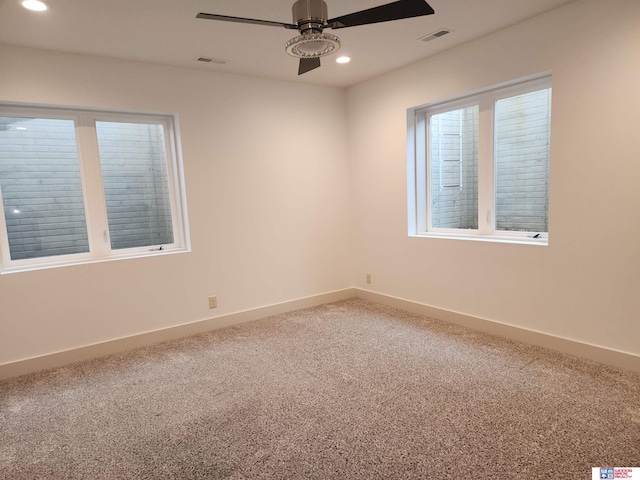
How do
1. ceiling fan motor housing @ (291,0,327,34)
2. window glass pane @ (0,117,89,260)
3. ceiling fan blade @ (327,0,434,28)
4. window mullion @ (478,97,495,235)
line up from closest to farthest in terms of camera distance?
ceiling fan blade @ (327,0,434,28)
ceiling fan motor housing @ (291,0,327,34)
window glass pane @ (0,117,89,260)
window mullion @ (478,97,495,235)

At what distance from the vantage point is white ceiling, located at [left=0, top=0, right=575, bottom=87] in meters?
2.42

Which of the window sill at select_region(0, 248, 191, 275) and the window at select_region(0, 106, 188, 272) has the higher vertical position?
the window at select_region(0, 106, 188, 272)

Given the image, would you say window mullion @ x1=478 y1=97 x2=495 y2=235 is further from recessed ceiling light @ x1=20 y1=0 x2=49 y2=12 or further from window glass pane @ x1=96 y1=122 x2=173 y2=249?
recessed ceiling light @ x1=20 y1=0 x2=49 y2=12

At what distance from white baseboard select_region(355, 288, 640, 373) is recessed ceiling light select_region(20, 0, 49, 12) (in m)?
3.78

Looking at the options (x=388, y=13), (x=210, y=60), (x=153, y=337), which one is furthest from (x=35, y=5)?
(x=153, y=337)

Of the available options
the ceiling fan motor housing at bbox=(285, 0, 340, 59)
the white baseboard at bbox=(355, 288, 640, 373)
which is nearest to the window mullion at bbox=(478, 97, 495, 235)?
the white baseboard at bbox=(355, 288, 640, 373)

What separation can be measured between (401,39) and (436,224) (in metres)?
1.86

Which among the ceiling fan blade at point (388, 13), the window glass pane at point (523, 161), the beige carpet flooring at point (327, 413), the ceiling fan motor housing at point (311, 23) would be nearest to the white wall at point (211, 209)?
the beige carpet flooring at point (327, 413)

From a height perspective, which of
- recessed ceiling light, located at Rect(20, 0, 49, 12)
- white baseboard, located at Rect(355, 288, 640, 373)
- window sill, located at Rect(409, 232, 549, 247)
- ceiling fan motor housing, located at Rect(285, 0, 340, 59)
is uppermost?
recessed ceiling light, located at Rect(20, 0, 49, 12)

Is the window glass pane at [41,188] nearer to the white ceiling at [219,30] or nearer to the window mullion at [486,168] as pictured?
the white ceiling at [219,30]

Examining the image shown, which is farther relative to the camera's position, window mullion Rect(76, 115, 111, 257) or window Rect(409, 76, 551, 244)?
window mullion Rect(76, 115, 111, 257)

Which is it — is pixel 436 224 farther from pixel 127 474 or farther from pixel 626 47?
pixel 127 474

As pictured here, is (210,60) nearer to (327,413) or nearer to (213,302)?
(213,302)

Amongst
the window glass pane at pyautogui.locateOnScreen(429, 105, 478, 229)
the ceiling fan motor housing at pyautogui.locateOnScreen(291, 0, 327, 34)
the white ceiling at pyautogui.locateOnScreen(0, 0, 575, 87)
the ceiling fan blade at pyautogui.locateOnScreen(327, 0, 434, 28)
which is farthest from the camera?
the window glass pane at pyautogui.locateOnScreen(429, 105, 478, 229)
